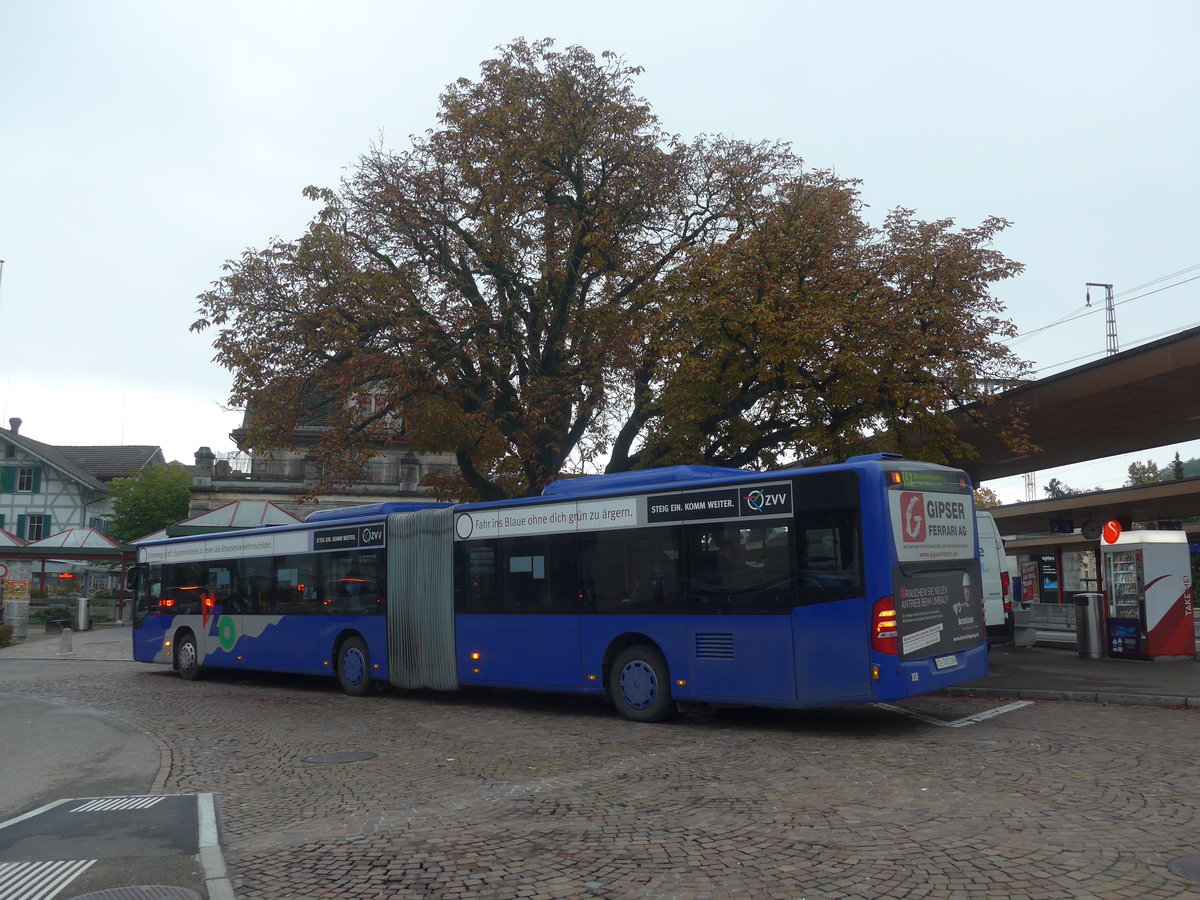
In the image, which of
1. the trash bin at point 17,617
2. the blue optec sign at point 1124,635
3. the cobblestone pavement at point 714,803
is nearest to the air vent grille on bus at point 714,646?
the cobblestone pavement at point 714,803

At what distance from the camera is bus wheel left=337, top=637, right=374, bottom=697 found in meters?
16.6

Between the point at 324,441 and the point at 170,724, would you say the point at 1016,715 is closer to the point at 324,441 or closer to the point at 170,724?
the point at 170,724

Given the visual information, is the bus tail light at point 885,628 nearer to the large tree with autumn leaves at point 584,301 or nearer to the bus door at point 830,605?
the bus door at point 830,605

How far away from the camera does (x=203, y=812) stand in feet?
26.5

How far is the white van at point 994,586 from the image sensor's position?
2038cm

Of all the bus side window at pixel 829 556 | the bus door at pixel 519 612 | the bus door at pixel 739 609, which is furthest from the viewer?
the bus door at pixel 519 612

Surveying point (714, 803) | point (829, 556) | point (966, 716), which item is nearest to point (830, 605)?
point (829, 556)

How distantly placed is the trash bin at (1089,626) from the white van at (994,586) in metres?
1.75

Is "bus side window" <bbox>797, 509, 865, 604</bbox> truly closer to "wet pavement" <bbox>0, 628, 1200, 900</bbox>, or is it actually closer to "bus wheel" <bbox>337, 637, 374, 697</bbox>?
"wet pavement" <bbox>0, 628, 1200, 900</bbox>

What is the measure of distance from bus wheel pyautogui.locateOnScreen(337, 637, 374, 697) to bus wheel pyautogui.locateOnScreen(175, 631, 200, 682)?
16.7 feet

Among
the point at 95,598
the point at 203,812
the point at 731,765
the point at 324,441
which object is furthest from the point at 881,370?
the point at 95,598

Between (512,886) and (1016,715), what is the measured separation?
327 inches

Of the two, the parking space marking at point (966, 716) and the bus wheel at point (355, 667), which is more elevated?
the bus wheel at point (355, 667)

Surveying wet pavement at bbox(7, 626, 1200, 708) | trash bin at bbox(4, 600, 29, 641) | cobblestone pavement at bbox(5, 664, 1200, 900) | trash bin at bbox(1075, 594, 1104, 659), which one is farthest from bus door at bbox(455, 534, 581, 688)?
trash bin at bbox(4, 600, 29, 641)
